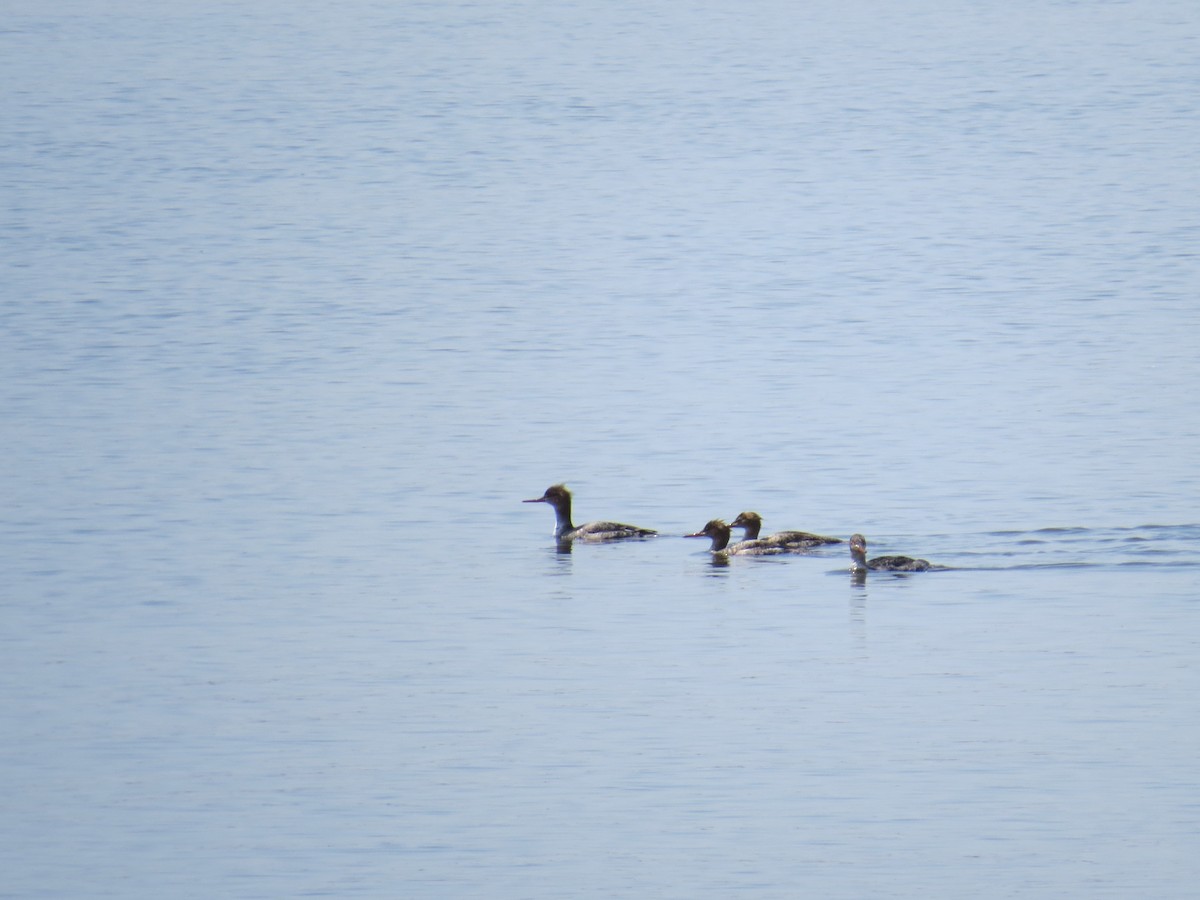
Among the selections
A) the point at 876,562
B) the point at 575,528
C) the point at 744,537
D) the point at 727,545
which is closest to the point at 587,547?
the point at 575,528

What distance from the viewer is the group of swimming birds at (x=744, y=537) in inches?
697

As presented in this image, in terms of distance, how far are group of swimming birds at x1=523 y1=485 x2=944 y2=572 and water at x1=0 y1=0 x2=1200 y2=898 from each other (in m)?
0.18

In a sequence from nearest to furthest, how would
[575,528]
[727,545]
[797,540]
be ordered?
[797,540] → [727,545] → [575,528]

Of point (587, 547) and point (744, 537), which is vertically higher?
point (744, 537)

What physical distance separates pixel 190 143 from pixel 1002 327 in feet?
106

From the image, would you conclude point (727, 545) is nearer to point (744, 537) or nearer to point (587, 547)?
point (744, 537)

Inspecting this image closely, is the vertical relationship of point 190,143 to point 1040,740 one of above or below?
above

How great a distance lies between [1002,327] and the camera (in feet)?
112

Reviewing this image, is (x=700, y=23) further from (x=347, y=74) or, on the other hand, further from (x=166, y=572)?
(x=166, y=572)

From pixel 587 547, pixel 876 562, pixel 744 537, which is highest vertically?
pixel 744 537

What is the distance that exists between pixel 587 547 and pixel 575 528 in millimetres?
589

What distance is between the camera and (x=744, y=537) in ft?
65.8

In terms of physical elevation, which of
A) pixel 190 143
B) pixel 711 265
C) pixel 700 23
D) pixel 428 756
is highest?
pixel 700 23

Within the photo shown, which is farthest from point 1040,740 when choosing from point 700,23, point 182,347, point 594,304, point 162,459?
point 700,23
